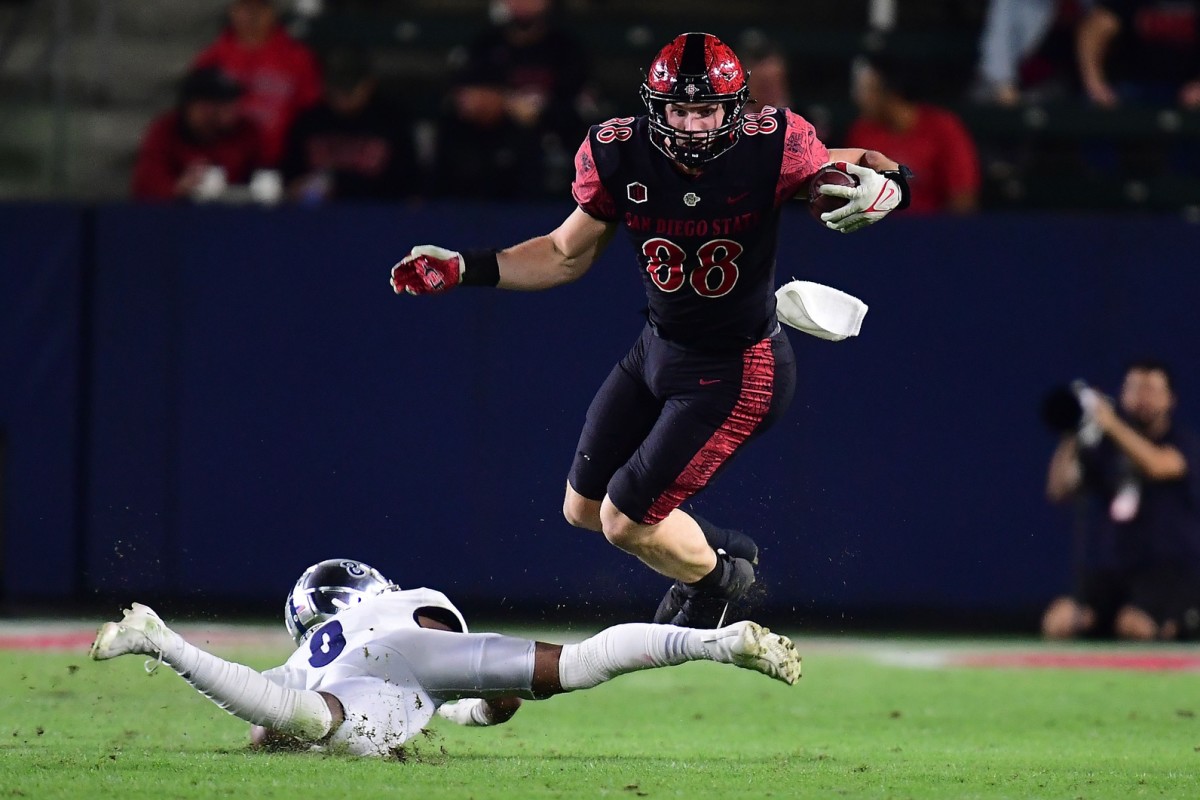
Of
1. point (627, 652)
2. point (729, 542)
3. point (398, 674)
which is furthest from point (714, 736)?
point (398, 674)

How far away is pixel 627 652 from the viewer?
5316 mm

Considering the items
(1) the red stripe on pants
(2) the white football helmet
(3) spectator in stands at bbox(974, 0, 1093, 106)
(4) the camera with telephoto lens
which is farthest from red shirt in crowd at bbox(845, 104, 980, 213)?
(2) the white football helmet

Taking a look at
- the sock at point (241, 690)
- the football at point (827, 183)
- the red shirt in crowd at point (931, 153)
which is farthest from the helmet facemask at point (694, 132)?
the red shirt in crowd at point (931, 153)

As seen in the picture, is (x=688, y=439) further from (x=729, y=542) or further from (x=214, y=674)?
(x=214, y=674)

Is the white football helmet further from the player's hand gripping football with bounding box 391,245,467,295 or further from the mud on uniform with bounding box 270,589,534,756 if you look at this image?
Answer: the player's hand gripping football with bounding box 391,245,467,295

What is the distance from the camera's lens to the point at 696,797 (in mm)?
4797

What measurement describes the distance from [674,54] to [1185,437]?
552 cm

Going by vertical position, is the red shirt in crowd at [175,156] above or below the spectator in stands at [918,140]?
below

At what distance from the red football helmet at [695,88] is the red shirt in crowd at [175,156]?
5.45 m

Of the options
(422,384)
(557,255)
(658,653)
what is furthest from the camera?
(422,384)

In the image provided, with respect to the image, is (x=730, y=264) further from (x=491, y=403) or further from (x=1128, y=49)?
(x=1128, y=49)

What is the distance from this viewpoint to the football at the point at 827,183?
220 inches

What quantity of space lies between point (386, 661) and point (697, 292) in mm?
1580

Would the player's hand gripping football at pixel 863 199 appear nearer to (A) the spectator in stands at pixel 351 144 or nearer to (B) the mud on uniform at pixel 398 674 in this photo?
(B) the mud on uniform at pixel 398 674
